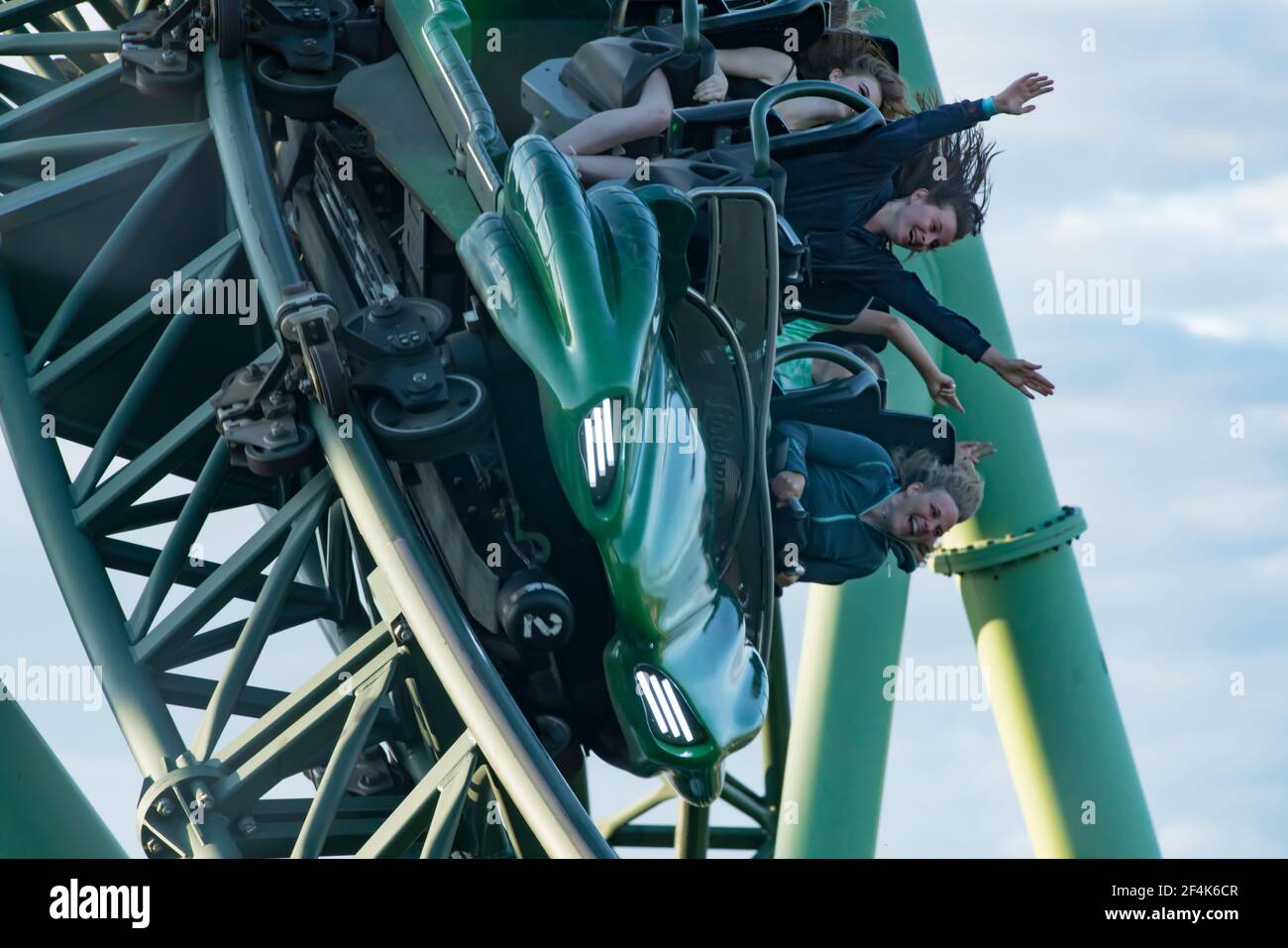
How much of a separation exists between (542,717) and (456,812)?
2.45 ft

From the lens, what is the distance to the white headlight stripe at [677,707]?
6941 mm

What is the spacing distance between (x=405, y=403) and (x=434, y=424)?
0.50 feet

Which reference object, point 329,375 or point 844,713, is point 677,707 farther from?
point 844,713

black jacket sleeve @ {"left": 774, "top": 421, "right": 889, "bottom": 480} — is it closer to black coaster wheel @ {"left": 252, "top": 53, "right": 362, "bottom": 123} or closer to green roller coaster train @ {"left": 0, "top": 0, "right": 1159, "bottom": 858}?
green roller coaster train @ {"left": 0, "top": 0, "right": 1159, "bottom": 858}

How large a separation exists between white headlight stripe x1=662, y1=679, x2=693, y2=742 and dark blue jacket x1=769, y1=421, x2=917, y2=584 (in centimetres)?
144

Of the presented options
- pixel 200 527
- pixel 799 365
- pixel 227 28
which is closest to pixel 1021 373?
pixel 799 365

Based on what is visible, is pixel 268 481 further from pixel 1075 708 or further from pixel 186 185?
pixel 1075 708

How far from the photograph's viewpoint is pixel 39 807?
25.0 ft

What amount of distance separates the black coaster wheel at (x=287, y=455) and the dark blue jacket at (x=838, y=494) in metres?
1.73

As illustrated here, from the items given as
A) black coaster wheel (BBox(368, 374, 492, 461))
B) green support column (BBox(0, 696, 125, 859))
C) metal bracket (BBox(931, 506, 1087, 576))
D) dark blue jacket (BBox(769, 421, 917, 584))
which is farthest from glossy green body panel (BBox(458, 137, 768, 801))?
metal bracket (BBox(931, 506, 1087, 576))

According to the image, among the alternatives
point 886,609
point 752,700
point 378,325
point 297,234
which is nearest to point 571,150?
point 378,325

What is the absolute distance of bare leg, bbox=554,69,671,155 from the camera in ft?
27.4

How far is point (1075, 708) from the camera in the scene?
1238 cm

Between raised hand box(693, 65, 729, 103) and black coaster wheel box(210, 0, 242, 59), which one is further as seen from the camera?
black coaster wheel box(210, 0, 242, 59)
